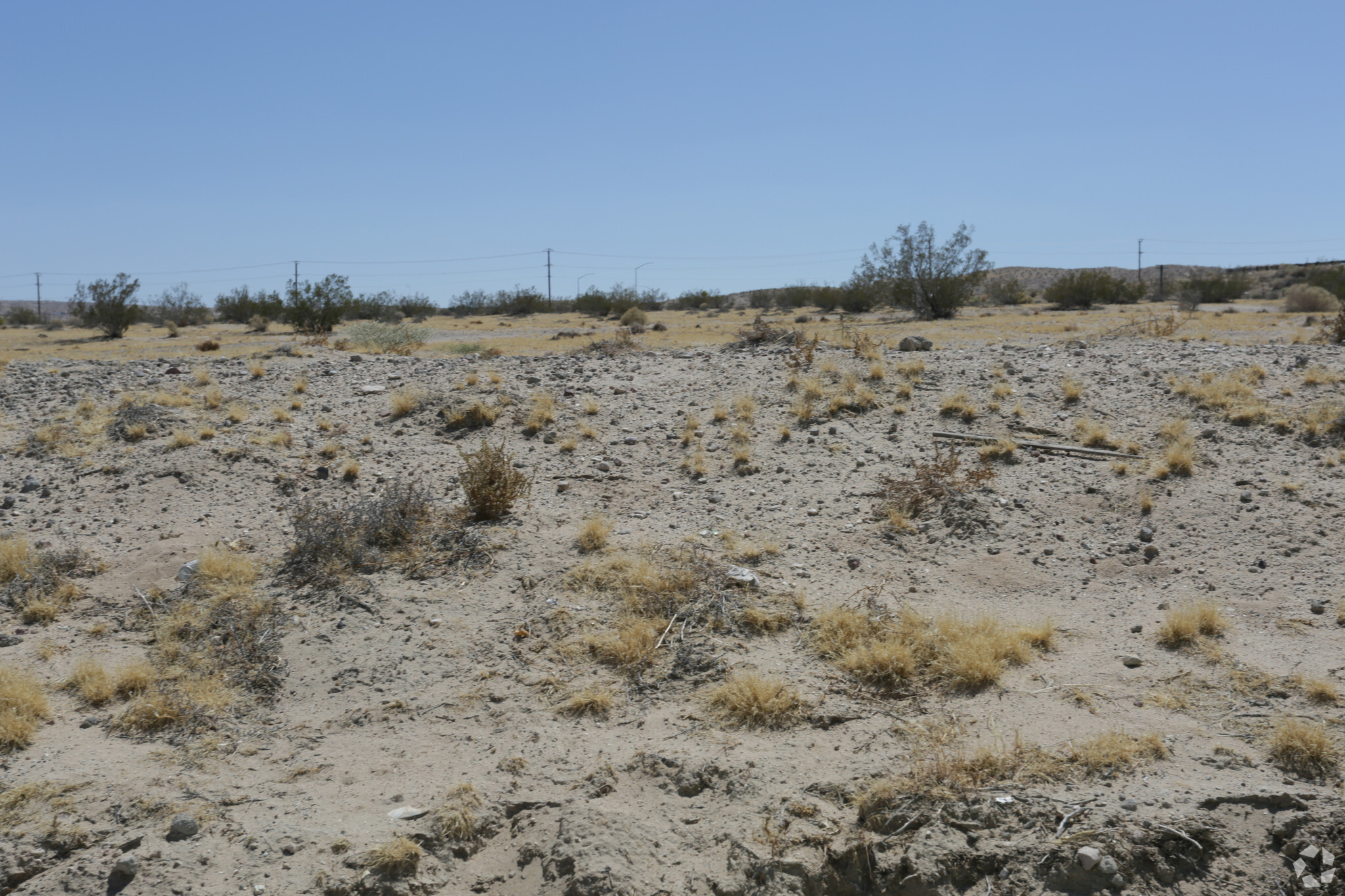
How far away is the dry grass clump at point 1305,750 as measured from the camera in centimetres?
439

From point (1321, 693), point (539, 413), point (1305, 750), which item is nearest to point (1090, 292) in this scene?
point (539, 413)

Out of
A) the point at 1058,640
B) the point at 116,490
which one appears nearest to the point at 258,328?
the point at 116,490

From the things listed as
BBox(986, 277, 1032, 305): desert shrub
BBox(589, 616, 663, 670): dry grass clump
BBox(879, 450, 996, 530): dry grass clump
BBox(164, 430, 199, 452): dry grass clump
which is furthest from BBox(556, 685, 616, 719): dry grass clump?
BBox(986, 277, 1032, 305): desert shrub

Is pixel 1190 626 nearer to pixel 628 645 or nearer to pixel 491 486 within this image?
pixel 628 645

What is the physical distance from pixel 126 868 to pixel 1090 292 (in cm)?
3627

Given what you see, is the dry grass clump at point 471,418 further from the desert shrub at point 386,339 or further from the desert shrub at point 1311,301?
the desert shrub at point 1311,301

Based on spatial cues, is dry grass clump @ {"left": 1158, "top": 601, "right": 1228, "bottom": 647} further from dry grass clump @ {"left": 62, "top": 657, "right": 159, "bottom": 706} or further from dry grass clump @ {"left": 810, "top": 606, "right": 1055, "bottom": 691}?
dry grass clump @ {"left": 62, "top": 657, "right": 159, "bottom": 706}

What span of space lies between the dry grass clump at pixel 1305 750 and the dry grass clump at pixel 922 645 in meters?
1.45

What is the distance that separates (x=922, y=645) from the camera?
19.3ft

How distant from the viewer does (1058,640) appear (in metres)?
6.13

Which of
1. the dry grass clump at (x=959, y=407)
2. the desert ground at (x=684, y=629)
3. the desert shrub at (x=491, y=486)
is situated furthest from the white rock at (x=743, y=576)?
the dry grass clump at (x=959, y=407)

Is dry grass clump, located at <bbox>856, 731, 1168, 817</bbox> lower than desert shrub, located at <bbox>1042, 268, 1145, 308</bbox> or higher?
lower

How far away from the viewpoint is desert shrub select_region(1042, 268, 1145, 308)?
113ft

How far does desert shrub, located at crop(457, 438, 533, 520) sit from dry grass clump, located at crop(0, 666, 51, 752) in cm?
342
